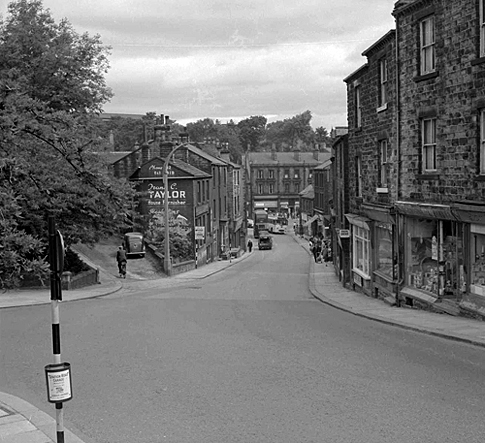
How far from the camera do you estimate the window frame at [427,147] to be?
21609 millimetres

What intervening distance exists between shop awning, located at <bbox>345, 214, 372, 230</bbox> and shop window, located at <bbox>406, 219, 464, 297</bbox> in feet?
16.9

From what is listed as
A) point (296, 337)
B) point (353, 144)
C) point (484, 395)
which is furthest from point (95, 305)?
point (484, 395)

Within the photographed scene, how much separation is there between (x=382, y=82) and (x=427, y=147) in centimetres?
553

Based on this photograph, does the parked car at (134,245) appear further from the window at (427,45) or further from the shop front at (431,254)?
the window at (427,45)

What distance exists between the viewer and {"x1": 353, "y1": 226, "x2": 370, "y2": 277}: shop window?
1176 inches

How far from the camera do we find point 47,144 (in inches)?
452

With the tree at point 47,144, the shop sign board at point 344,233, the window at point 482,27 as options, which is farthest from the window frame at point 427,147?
the shop sign board at point 344,233

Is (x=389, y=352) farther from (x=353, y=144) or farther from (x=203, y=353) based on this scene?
(x=353, y=144)

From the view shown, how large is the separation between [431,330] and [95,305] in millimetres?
11615

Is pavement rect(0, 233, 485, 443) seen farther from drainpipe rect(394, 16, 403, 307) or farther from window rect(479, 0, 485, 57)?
window rect(479, 0, 485, 57)

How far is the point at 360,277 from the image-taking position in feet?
100

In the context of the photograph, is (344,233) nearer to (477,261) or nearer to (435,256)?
(435,256)

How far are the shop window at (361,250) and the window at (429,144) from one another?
7.48 metres

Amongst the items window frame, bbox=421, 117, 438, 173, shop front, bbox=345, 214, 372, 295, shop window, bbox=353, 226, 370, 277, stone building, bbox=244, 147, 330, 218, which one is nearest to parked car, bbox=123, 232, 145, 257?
shop front, bbox=345, 214, 372, 295
